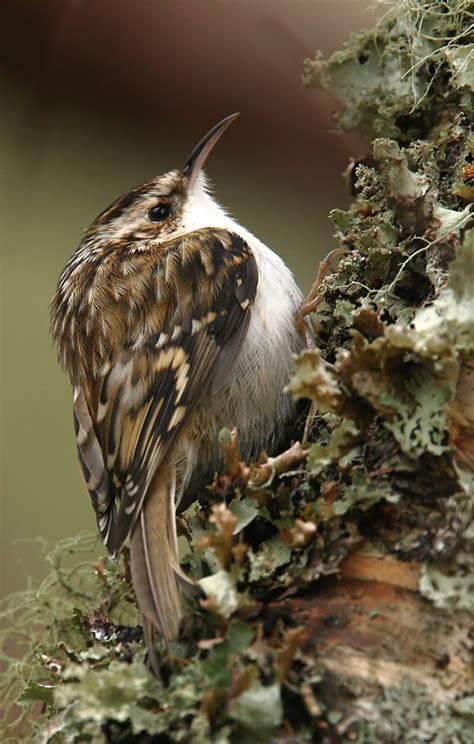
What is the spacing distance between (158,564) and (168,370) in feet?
1.37

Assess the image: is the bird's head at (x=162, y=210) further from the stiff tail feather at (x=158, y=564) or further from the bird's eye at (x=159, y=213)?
the stiff tail feather at (x=158, y=564)

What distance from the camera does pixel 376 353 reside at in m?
0.98

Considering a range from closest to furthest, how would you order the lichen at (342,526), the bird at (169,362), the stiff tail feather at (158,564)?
the lichen at (342,526) → the stiff tail feather at (158,564) → the bird at (169,362)

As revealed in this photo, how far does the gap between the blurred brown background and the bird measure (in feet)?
1.36

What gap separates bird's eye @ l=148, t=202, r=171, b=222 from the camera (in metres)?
1.88

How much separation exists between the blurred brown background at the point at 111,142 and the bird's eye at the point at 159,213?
28 centimetres

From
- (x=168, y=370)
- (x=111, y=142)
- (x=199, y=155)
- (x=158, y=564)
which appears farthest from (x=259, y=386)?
(x=111, y=142)

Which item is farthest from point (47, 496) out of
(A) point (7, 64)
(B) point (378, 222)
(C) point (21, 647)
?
(B) point (378, 222)

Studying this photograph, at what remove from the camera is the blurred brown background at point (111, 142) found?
6.15ft

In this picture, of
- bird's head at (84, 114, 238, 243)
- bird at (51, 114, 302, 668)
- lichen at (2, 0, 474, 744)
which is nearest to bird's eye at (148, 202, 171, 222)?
bird's head at (84, 114, 238, 243)

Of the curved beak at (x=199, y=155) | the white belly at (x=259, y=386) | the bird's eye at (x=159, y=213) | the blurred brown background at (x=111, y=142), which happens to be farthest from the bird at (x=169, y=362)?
the blurred brown background at (x=111, y=142)

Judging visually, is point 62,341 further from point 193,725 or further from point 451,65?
point 193,725

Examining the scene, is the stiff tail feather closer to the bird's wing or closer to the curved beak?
the bird's wing

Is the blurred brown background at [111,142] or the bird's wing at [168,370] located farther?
the blurred brown background at [111,142]
